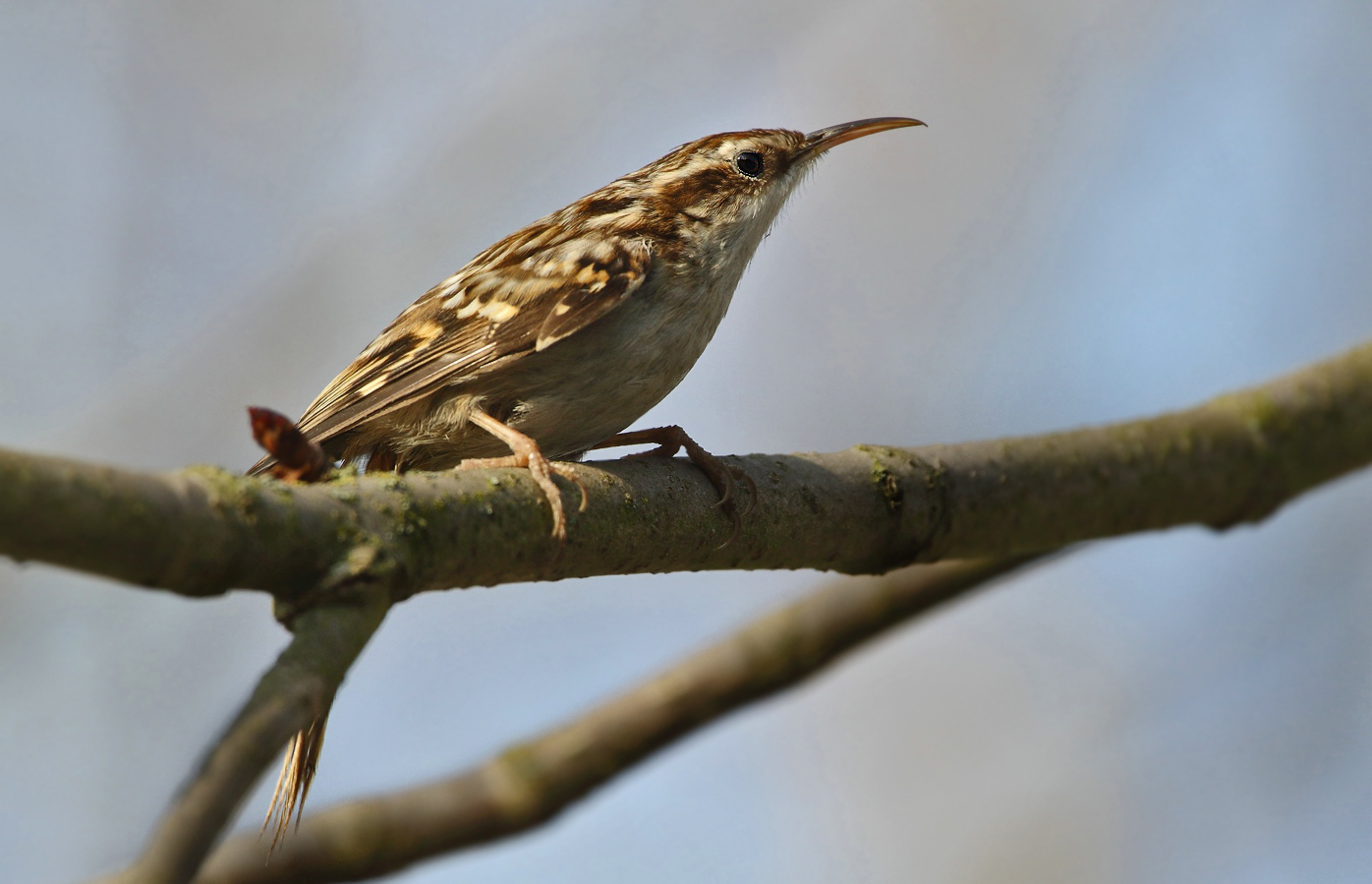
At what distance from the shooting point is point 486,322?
3572mm

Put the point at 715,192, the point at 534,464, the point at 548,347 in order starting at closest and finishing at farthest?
the point at 534,464 < the point at 548,347 < the point at 715,192

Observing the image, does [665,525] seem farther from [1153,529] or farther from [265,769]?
[1153,529]

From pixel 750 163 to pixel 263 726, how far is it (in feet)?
10.1

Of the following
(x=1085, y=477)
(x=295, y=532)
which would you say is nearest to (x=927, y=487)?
(x=1085, y=477)

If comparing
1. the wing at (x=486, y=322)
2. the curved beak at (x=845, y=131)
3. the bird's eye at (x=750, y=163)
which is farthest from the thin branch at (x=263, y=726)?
the curved beak at (x=845, y=131)

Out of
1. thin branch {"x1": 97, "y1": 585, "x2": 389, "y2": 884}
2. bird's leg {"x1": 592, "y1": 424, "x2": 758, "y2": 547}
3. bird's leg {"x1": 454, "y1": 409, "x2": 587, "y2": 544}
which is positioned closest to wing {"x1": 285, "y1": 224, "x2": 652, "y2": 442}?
bird's leg {"x1": 454, "y1": 409, "x2": 587, "y2": 544}

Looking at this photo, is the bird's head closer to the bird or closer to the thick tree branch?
the bird

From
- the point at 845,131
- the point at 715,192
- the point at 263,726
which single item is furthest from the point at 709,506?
the point at 845,131

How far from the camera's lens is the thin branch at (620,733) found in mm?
4000

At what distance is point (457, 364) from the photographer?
134 inches

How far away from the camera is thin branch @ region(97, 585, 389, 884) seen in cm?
151

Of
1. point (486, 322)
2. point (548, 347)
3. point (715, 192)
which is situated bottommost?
point (548, 347)

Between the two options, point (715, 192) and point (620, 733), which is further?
point (620, 733)

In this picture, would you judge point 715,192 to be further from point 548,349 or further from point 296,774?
point 296,774
